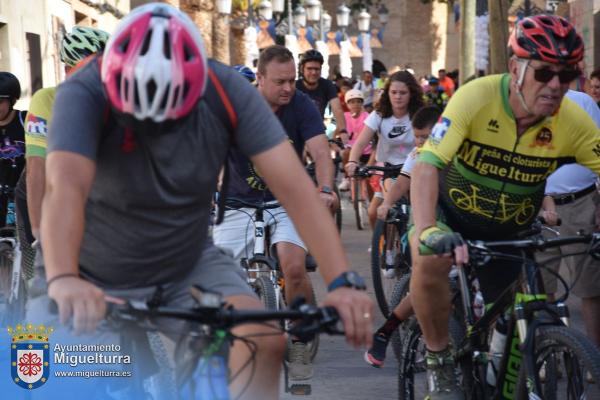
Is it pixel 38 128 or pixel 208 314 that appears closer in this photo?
pixel 208 314

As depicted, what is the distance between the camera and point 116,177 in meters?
3.93

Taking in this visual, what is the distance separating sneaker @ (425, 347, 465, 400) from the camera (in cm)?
555

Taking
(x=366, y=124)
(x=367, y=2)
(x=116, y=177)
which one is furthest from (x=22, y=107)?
(x=367, y=2)

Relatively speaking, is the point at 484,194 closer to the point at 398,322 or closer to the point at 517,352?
the point at 517,352

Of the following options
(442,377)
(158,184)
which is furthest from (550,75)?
(158,184)

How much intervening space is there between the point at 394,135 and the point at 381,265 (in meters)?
1.46

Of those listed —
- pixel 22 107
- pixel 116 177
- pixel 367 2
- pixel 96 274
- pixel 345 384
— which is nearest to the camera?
pixel 116 177

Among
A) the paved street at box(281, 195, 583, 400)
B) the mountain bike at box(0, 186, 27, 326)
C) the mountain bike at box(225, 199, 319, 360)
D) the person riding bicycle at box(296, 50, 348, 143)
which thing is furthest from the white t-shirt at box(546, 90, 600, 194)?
the person riding bicycle at box(296, 50, 348, 143)

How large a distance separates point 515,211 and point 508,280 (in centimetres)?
34

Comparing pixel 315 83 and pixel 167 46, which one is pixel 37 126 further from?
pixel 315 83

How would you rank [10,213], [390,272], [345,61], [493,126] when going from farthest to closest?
[345,61] < [390,272] < [10,213] < [493,126]

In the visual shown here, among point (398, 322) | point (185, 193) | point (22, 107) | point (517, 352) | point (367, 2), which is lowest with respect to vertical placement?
point (367, 2)

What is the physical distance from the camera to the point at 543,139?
536 centimetres

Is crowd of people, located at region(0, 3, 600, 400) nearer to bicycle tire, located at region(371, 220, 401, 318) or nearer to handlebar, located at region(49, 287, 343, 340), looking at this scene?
handlebar, located at region(49, 287, 343, 340)
